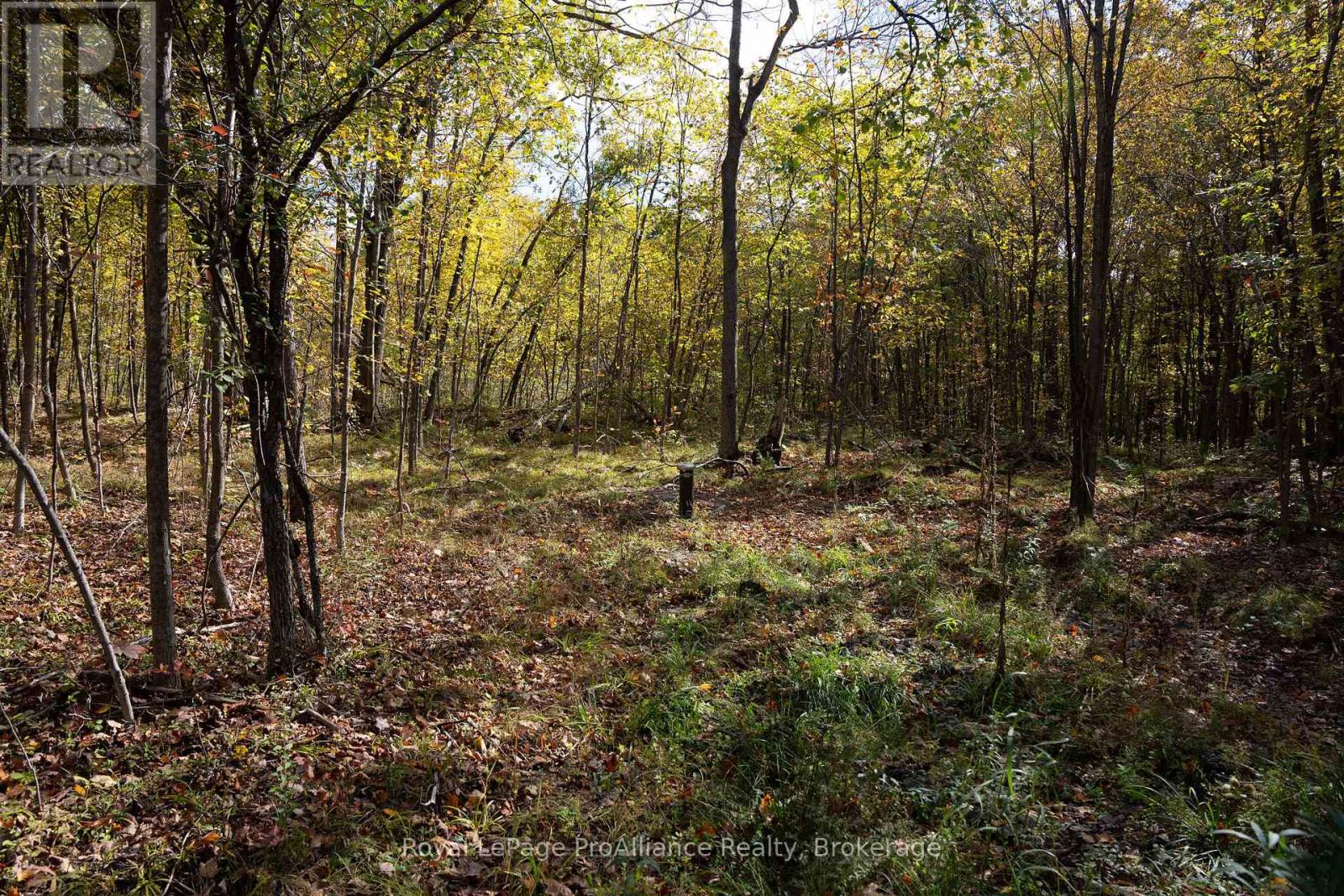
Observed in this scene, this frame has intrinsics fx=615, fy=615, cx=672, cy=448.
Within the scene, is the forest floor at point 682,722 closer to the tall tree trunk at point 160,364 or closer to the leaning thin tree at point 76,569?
the leaning thin tree at point 76,569

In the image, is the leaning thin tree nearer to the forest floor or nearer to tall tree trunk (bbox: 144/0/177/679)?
the forest floor


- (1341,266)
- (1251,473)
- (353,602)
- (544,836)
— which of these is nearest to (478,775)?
(544,836)

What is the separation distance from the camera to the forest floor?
10.0 feet

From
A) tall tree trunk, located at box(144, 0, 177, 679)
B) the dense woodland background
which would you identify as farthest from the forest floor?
tall tree trunk, located at box(144, 0, 177, 679)

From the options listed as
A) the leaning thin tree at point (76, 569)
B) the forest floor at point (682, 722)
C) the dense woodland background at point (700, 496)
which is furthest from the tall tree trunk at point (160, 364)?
the forest floor at point (682, 722)

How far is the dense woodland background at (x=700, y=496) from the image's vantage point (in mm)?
3488

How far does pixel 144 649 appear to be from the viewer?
171 inches

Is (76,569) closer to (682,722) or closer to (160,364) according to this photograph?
(160,364)

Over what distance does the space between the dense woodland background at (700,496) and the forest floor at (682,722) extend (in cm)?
4

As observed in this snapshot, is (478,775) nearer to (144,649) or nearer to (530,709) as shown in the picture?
(530,709)

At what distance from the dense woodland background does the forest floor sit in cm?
4

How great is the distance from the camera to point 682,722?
14.1ft

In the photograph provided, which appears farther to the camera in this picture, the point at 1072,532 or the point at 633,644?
the point at 1072,532

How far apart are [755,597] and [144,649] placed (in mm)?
5062
